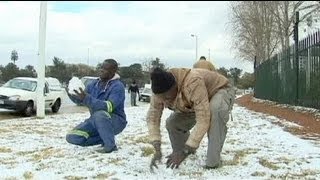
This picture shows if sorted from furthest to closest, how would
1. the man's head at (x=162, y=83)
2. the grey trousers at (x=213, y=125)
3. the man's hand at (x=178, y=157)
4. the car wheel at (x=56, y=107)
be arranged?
the car wheel at (x=56, y=107) → the grey trousers at (x=213, y=125) → the man's head at (x=162, y=83) → the man's hand at (x=178, y=157)

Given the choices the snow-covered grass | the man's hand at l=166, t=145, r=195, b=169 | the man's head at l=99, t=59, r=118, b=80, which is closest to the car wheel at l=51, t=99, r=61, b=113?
the snow-covered grass

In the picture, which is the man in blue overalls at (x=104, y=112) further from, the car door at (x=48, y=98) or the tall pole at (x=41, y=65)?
the car door at (x=48, y=98)

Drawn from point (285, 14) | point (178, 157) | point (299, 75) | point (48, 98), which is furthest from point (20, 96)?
point (285, 14)

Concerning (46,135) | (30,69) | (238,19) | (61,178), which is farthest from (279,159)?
(30,69)

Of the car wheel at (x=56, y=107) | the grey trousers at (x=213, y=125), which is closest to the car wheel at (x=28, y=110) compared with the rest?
the car wheel at (x=56, y=107)

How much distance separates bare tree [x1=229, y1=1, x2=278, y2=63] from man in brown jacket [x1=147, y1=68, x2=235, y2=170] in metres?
39.3

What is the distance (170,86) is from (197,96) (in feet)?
1.12

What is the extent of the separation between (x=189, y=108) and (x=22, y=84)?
1643 centimetres

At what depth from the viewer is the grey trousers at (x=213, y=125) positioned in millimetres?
6684

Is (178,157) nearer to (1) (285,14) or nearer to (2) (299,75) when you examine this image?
(2) (299,75)

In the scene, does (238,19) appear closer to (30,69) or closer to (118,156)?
(30,69)

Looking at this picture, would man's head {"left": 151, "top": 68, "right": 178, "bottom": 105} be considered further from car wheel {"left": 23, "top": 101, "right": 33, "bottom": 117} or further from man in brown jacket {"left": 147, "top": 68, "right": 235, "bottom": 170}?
car wheel {"left": 23, "top": 101, "right": 33, "bottom": 117}

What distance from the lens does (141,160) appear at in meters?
7.61

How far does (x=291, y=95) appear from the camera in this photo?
76.0 ft
